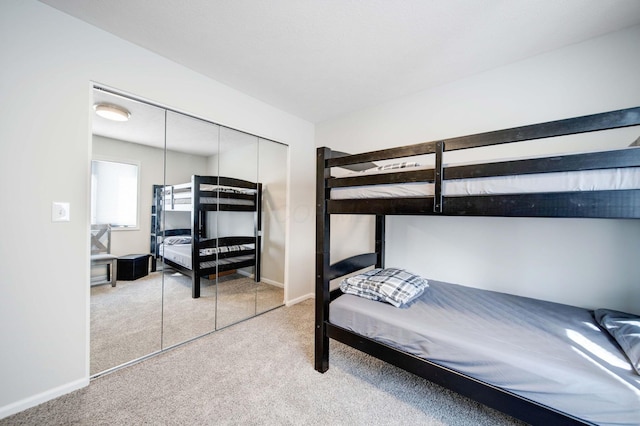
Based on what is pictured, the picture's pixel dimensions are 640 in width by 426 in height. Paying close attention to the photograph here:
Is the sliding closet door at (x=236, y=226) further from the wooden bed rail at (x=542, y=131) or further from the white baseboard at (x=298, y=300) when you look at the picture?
the wooden bed rail at (x=542, y=131)

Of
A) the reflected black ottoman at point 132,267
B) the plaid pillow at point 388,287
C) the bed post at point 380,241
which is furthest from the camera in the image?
the bed post at point 380,241

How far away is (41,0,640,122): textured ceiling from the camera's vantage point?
1448 millimetres

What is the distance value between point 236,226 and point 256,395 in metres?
1.55

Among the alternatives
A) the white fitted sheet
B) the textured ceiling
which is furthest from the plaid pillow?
the textured ceiling

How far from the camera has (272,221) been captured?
2934 mm

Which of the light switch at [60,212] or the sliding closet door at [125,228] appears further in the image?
the sliding closet door at [125,228]

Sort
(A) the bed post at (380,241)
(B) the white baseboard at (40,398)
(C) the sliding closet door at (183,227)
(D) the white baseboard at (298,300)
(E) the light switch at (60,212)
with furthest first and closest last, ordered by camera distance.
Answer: (D) the white baseboard at (298,300) → (A) the bed post at (380,241) → (C) the sliding closet door at (183,227) → (E) the light switch at (60,212) → (B) the white baseboard at (40,398)

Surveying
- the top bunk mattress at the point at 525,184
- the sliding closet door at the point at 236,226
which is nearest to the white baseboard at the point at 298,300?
the sliding closet door at the point at 236,226

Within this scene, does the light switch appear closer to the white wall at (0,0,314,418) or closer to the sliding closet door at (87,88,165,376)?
the white wall at (0,0,314,418)

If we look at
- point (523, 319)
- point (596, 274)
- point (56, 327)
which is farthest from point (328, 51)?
point (56, 327)

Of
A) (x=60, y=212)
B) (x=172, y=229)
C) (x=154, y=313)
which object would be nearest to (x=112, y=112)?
(x=60, y=212)

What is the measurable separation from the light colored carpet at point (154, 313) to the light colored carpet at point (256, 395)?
0.13 metres

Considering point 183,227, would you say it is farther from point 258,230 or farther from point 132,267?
point 258,230

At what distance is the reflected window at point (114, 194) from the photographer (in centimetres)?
170
